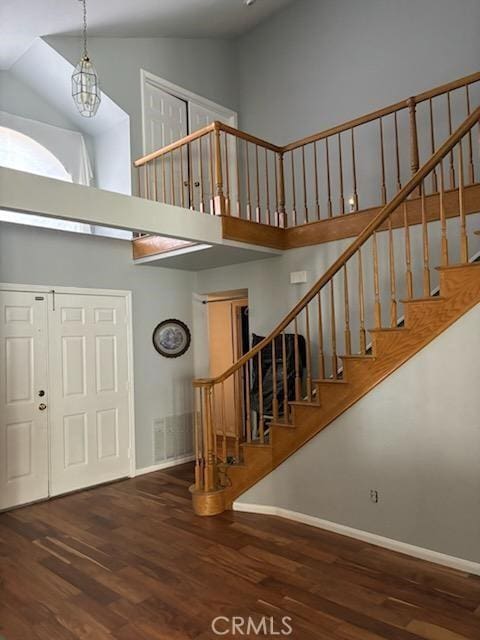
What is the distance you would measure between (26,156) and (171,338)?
2.62m

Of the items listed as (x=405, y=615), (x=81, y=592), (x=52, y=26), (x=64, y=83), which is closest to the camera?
(x=405, y=615)

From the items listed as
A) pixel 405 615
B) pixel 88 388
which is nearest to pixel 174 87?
pixel 88 388

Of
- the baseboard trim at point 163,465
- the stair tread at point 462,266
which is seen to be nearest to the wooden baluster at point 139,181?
the baseboard trim at point 163,465

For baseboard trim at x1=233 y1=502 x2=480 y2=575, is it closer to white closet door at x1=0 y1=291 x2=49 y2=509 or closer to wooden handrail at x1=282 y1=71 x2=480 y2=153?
white closet door at x1=0 y1=291 x2=49 y2=509

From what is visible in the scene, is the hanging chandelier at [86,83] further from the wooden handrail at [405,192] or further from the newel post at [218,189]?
the wooden handrail at [405,192]

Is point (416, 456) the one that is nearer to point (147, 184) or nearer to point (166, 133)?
point (147, 184)

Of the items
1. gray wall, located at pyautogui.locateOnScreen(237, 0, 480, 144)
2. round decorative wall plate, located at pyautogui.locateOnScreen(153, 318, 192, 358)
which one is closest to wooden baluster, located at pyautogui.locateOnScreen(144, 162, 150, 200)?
round decorative wall plate, located at pyautogui.locateOnScreen(153, 318, 192, 358)

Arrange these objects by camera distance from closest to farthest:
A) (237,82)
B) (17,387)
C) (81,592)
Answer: (81,592) < (17,387) < (237,82)

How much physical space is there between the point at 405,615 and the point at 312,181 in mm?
4937

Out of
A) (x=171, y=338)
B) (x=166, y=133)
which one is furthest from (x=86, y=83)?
(x=171, y=338)

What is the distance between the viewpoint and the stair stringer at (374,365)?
9.70 ft

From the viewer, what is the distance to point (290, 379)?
4465 millimetres

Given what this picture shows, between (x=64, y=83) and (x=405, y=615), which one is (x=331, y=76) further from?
(x=405, y=615)

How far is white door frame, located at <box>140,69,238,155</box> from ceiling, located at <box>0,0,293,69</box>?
0.48m
